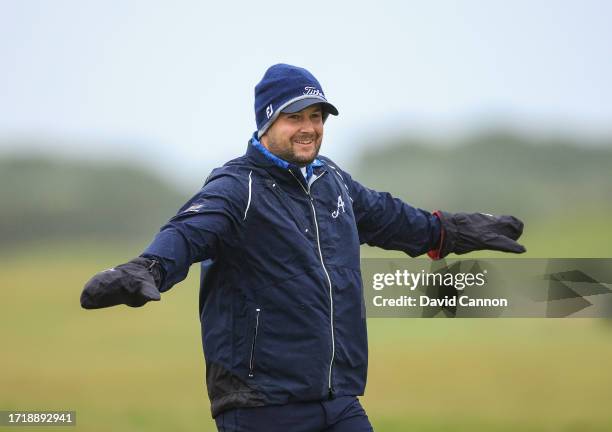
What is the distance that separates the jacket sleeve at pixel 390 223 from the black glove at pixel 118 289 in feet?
4.07

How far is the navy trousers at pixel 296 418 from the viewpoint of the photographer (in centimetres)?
371

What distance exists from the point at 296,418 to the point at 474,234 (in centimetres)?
126

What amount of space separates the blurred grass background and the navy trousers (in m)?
2.94

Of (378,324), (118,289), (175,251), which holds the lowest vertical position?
(118,289)

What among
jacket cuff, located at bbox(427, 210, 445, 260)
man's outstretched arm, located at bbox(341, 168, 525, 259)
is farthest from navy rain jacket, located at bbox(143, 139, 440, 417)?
jacket cuff, located at bbox(427, 210, 445, 260)

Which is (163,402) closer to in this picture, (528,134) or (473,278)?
(473,278)

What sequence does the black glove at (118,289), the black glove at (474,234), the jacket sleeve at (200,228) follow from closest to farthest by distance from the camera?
the black glove at (118,289)
the jacket sleeve at (200,228)
the black glove at (474,234)

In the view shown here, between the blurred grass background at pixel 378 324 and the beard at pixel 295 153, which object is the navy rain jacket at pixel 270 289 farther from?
the blurred grass background at pixel 378 324

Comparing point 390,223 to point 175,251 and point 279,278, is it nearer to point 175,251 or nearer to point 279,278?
point 279,278

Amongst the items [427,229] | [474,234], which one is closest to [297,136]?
[427,229]

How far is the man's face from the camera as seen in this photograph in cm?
388

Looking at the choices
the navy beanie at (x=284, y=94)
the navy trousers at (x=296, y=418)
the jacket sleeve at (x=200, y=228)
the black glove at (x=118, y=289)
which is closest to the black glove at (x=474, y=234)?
the navy beanie at (x=284, y=94)

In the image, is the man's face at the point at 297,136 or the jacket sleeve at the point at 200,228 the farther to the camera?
the man's face at the point at 297,136

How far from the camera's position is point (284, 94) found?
391 centimetres
